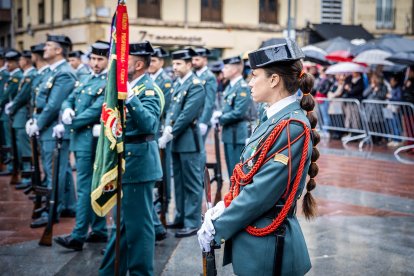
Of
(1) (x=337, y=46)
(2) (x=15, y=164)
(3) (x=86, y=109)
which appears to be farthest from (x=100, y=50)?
(1) (x=337, y=46)

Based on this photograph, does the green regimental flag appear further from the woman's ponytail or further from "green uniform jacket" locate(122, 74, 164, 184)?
the woman's ponytail

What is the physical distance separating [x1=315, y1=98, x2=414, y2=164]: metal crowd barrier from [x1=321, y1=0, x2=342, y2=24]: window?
12.7 metres

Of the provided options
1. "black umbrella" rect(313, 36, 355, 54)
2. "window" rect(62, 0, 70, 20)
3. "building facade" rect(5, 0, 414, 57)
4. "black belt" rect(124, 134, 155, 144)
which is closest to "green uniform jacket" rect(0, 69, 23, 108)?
"black belt" rect(124, 134, 155, 144)

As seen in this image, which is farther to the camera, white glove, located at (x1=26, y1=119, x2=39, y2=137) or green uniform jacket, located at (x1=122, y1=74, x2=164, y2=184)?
white glove, located at (x1=26, y1=119, x2=39, y2=137)

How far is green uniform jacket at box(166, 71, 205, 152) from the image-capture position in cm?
670

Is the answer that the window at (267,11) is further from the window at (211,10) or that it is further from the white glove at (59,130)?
the white glove at (59,130)

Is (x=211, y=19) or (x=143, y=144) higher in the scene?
(x=211, y=19)

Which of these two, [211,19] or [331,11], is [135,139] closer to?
[211,19]

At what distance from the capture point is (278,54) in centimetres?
303

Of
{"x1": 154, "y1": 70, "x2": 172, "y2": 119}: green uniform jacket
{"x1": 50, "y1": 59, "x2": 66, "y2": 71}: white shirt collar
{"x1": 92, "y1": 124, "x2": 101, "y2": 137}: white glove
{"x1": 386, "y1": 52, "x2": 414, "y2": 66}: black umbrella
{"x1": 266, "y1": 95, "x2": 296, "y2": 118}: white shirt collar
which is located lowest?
{"x1": 92, "y1": 124, "x2": 101, "y2": 137}: white glove

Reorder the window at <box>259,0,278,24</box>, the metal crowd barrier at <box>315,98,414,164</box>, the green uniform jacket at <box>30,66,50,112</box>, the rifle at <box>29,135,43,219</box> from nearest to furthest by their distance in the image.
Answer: the rifle at <box>29,135,43,219</box> → the green uniform jacket at <box>30,66,50,112</box> → the metal crowd barrier at <box>315,98,414,164</box> → the window at <box>259,0,278,24</box>

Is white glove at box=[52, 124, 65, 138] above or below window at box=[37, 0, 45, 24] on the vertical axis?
below

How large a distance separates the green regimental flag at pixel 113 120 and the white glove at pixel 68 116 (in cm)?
185

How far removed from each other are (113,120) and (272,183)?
56.2 inches
